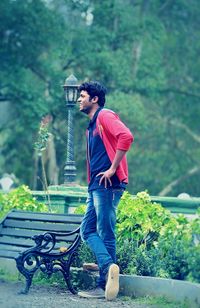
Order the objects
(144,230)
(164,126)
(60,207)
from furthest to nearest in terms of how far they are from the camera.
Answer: (164,126), (60,207), (144,230)

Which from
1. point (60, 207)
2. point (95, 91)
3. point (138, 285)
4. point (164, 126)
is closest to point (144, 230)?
point (138, 285)

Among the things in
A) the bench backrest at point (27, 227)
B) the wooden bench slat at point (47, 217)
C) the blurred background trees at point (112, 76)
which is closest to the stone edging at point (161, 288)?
the bench backrest at point (27, 227)

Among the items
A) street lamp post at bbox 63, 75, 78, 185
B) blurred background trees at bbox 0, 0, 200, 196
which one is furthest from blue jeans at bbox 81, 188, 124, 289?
blurred background trees at bbox 0, 0, 200, 196

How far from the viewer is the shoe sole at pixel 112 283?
28.2 feet

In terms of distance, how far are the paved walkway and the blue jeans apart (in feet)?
0.84

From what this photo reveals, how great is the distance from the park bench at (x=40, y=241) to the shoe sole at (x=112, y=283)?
0.55 meters

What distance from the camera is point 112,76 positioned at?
2834cm

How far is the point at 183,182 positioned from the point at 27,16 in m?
10.8

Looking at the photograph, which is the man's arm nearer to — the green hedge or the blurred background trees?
the green hedge

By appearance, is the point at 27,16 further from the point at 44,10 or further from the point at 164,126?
the point at 164,126

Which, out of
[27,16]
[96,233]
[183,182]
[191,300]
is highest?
Result: [27,16]

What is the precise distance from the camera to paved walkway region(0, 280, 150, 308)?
8.49m

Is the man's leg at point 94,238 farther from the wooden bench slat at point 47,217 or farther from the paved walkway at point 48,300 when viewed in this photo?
the wooden bench slat at point 47,217

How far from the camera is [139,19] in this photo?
3017 centimetres
